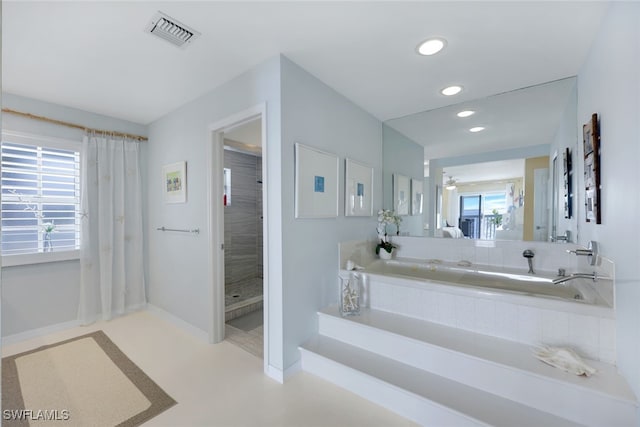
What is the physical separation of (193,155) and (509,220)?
3008mm

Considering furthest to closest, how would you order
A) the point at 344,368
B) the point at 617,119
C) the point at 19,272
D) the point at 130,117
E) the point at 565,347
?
the point at 130,117 < the point at 19,272 < the point at 344,368 < the point at 565,347 < the point at 617,119

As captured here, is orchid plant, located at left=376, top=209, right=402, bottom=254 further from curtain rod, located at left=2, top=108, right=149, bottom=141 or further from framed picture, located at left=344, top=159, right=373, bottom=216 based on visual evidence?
curtain rod, located at left=2, top=108, right=149, bottom=141

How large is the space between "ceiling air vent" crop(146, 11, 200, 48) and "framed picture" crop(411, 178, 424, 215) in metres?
2.41

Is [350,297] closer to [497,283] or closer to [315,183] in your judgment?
[315,183]

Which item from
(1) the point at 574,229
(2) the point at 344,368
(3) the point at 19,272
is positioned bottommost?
(2) the point at 344,368

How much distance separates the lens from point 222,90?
2697 mm

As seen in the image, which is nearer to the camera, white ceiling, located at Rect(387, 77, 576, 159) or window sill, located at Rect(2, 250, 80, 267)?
white ceiling, located at Rect(387, 77, 576, 159)

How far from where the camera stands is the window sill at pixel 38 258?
2.81m

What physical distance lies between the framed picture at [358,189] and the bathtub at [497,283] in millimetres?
562

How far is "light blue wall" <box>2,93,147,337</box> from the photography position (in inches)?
111

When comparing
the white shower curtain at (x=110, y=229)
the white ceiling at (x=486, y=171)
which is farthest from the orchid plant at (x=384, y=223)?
the white shower curtain at (x=110, y=229)

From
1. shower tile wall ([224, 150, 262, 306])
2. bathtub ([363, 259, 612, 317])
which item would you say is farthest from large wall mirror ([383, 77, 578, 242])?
shower tile wall ([224, 150, 262, 306])

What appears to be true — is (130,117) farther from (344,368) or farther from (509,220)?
(509,220)

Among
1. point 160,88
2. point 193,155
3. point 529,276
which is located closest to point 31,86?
point 160,88
